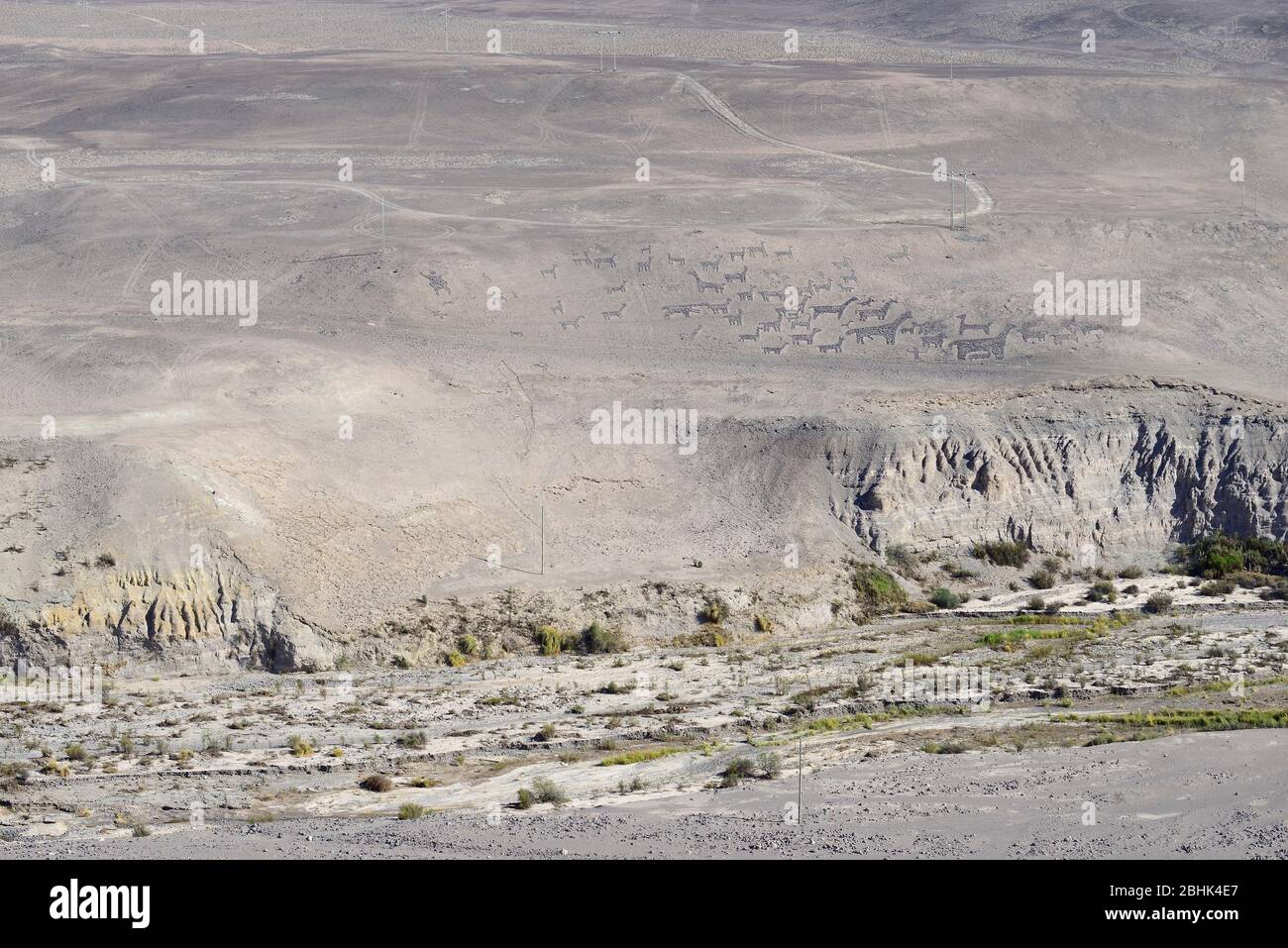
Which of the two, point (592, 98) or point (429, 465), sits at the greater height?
point (592, 98)

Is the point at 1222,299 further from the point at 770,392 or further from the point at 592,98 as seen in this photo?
the point at 592,98

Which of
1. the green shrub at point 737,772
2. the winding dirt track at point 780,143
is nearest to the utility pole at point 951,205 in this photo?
the winding dirt track at point 780,143

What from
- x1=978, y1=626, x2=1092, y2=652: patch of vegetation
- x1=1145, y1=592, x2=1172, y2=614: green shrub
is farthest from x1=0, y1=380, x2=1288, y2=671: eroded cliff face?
x1=978, y1=626, x2=1092, y2=652: patch of vegetation

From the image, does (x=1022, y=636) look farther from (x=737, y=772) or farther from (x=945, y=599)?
(x=737, y=772)

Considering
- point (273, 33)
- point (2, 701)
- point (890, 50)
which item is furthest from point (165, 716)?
point (273, 33)

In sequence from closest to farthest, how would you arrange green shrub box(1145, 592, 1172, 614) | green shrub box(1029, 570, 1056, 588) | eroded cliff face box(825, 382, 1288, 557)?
green shrub box(1145, 592, 1172, 614) < green shrub box(1029, 570, 1056, 588) < eroded cliff face box(825, 382, 1288, 557)

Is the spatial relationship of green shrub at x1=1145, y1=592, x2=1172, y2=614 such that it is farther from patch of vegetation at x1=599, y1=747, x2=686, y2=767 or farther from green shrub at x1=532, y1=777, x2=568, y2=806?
green shrub at x1=532, y1=777, x2=568, y2=806
